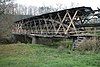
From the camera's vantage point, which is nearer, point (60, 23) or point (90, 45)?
point (90, 45)

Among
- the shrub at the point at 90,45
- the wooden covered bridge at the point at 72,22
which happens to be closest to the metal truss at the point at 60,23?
the wooden covered bridge at the point at 72,22

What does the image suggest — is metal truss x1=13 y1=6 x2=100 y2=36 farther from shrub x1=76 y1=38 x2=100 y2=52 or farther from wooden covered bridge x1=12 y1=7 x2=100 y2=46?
shrub x1=76 y1=38 x2=100 y2=52

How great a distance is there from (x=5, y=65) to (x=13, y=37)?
1455 inches

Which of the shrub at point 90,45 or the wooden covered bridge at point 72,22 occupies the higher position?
the wooden covered bridge at point 72,22

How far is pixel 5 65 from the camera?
61.2 feet

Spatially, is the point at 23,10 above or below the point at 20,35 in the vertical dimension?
above

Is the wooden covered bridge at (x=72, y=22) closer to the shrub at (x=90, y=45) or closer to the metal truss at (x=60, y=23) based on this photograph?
the metal truss at (x=60, y=23)

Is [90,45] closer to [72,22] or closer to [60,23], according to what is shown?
[72,22]

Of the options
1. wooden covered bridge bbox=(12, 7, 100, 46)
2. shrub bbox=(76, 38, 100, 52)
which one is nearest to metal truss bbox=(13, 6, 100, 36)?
wooden covered bridge bbox=(12, 7, 100, 46)

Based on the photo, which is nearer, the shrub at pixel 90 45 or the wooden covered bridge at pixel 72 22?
the shrub at pixel 90 45

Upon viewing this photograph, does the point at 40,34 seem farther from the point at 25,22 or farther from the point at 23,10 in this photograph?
the point at 23,10

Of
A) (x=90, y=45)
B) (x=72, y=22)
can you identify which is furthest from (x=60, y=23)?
(x=90, y=45)

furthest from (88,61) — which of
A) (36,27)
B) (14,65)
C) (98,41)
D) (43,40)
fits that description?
(43,40)

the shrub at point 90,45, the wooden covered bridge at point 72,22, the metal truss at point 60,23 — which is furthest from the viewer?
Answer: the metal truss at point 60,23
